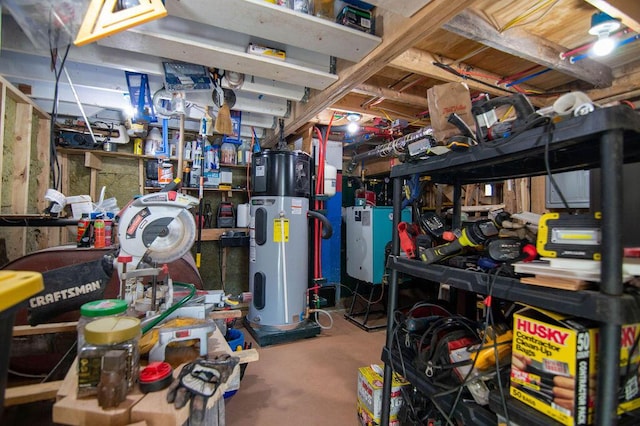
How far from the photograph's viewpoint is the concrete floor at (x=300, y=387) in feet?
5.68

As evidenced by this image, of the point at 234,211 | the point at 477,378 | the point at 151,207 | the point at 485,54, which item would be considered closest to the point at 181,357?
the point at 151,207

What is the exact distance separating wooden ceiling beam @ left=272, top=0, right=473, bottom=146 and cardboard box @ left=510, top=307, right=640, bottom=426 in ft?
3.92

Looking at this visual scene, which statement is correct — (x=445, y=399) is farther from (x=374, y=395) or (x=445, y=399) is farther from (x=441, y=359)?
(x=374, y=395)

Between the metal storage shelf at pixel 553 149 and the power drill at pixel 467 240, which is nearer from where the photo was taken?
the metal storage shelf at pixel 553 149

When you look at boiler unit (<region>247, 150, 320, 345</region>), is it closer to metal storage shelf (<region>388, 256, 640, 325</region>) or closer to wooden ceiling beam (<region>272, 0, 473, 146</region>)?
wooden ceiling beam (<region>272, 0, 473, 146</region>)

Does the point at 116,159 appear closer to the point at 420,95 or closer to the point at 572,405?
the point at 420,95

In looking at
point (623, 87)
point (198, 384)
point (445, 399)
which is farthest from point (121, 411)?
point (623, 87)

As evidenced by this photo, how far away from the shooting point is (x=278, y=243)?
2.75 metres

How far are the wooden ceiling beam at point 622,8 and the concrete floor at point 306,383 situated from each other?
2.41m

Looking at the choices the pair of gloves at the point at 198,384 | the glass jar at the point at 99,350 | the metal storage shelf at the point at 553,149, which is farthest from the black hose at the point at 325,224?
the glass jar at the point at 99,350

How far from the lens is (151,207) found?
1.24 m

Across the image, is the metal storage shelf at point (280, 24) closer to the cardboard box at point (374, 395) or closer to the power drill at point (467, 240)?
the power drill at point (467, 240)

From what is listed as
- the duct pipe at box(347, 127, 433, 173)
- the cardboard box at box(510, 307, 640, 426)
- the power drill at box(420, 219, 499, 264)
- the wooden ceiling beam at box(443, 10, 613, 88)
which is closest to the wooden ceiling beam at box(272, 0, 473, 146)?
the wooden ceiling beam at box(443, 10, 613, 88)

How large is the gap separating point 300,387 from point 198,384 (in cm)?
144
